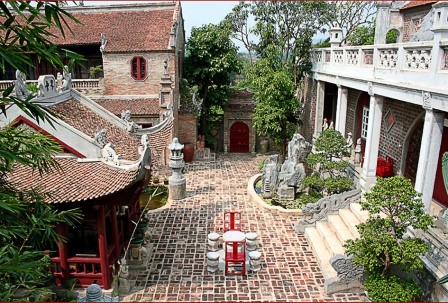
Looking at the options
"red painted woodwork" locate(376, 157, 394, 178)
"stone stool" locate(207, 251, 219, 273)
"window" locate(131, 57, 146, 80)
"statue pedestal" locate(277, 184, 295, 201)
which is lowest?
"stone stool" locate(207, 251, 219, 273)

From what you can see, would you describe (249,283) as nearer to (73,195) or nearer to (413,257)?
(413,257)

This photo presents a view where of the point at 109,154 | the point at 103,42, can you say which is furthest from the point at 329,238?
the point at 103,42

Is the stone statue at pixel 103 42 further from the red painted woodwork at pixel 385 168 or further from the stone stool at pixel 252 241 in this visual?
the red painted woodwork at pixel 385 168

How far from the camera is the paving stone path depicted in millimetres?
8750

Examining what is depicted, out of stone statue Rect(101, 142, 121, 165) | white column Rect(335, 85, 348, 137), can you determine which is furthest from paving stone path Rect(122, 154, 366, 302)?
white column Rect(335, 85, 348, 137)

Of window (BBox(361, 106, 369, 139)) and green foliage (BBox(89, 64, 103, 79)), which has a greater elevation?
green foliage (BBox(89, 64, 103, 79))

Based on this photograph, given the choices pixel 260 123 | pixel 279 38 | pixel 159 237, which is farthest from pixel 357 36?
pixel 159 237

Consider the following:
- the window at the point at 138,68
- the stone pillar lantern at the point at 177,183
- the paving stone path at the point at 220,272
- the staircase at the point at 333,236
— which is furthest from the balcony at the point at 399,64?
the window at the point at 138,68

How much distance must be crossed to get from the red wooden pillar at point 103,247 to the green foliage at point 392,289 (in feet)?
20.2

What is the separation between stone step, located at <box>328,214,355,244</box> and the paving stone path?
969 mm

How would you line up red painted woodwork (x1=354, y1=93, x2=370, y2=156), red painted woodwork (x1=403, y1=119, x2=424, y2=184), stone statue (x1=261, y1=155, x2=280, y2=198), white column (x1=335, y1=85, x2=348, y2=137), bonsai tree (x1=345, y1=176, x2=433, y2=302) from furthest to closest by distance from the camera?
red painted woodwork (x1=354, y1=93, x2=370, y2=156) → stone statue (x1=261, y1=155, x2=280, y2=198) → white column (x1=335, y1=85, x2=348, y2=137) → red painted woodwork (x1=403, y1=119, x2=424, y2=184) → bonsai tree (x1=345, y1=176, x2=433, y2=302)

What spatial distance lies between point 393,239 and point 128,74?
18.2m

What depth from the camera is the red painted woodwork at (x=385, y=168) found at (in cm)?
1302

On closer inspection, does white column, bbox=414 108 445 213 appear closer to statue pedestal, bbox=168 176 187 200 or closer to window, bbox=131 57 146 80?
statue pedestal, bbox=168 176 187 200
